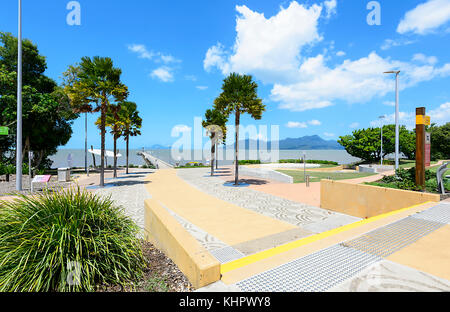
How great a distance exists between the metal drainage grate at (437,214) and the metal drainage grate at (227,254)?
4998 millimetres

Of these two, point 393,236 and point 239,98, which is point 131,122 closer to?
point 239,98

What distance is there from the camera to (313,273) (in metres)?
3.00

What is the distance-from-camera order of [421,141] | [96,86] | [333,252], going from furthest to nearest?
[96,86]
[421,141]
[333,252]

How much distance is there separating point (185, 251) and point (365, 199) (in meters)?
8.81

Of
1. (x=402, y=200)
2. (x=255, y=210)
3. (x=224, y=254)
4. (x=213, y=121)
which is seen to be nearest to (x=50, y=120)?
(x=213, y=121)

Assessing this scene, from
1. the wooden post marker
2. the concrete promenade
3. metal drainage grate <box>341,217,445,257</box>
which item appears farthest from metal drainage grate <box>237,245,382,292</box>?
the wooden post marker

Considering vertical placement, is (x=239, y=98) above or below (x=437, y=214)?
above

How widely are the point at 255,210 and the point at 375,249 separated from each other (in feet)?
20.1

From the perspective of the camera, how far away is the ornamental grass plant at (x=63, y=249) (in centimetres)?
262

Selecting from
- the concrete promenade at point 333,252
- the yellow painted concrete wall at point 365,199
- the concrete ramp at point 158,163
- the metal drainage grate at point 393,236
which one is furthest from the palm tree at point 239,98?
the concrete ramp at point 158,163

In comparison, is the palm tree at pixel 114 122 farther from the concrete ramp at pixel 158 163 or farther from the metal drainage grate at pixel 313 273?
the metal drainage grate at pixel 313 273

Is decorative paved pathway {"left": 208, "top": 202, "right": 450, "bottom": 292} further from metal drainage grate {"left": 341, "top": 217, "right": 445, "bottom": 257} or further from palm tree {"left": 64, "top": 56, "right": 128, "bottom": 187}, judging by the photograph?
palm tree {"left": 64, "top": 56, "right": 128, "bottom": 187}

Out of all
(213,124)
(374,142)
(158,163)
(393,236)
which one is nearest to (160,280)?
(393,236)

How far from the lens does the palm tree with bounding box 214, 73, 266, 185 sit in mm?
16750
